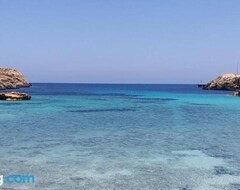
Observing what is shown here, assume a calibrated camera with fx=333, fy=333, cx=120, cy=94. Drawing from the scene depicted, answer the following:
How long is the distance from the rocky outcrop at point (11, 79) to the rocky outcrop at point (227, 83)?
99.9 meters

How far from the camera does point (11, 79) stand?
164 meters

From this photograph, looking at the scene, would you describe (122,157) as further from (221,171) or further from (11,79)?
(11,79)

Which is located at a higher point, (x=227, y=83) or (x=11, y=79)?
(x=227, y=83)

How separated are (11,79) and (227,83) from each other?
10442 centimetres

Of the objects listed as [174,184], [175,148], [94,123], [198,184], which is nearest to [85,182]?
[174,184]

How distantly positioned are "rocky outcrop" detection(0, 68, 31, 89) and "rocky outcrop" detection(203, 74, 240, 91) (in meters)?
99.9

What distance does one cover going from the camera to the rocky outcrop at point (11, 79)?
15462cm

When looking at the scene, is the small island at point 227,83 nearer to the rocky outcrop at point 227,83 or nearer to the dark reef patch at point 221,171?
the rocky outcrop at point 227,83

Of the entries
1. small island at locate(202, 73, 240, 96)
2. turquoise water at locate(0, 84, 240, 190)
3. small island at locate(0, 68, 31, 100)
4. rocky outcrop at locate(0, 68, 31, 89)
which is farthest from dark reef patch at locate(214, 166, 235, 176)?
rocky outcrop at locate(0, 68, 31, 89)

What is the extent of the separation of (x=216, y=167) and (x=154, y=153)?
14.7ft

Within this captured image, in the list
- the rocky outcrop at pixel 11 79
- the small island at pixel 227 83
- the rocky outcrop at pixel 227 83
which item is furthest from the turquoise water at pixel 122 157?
the rocky outcrop at pixel 227 83

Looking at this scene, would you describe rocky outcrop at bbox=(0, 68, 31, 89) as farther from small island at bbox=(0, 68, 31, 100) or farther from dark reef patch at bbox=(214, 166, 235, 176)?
dark reef patch at bbox=(214, 166, 235, 176)

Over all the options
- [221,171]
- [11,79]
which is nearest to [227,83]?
[11,79]

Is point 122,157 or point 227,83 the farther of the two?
point 227,83
